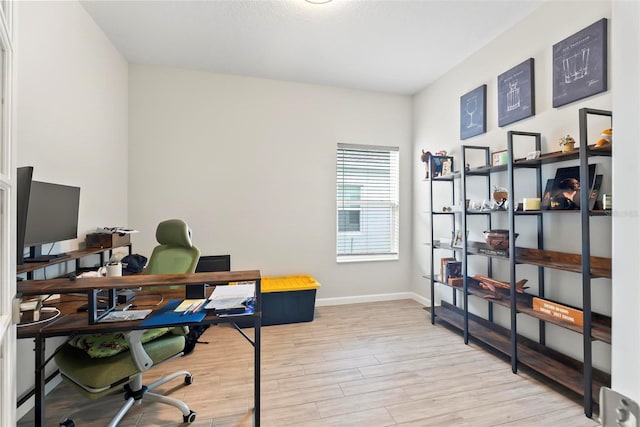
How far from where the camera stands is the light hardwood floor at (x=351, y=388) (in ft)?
5.81

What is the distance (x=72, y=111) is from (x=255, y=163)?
5.80ft

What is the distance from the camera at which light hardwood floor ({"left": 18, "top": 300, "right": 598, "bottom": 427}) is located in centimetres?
177

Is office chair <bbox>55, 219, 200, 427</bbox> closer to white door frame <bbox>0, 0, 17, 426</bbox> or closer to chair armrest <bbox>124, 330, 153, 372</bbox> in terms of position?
chair armrest <bbox>124, 330, 153, 372</bbox>

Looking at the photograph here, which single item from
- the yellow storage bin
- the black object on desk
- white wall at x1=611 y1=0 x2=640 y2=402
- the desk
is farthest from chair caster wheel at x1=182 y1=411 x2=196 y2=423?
white wall at x1=611 y1=0 x2=640 y2=402

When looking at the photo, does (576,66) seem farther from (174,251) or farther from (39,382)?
(39,382)

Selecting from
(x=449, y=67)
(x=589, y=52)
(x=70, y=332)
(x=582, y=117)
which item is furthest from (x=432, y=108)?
(x=70, y=332)

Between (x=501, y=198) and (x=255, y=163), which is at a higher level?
(x=255, y=163)

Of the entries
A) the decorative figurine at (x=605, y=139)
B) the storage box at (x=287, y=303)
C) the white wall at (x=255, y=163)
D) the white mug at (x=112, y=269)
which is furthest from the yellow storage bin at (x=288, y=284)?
the decorative figurine at (x=605, y=139)

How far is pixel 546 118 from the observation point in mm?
2344

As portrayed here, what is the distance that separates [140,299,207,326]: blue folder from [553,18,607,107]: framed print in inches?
114

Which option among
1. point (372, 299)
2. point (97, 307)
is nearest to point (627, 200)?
point (97, 307)

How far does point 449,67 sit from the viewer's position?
3346 mm

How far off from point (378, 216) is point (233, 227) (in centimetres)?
199

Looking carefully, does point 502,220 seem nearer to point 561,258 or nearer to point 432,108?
point 561,258
